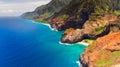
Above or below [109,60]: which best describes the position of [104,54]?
above

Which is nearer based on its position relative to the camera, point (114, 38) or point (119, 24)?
point (114, 38)

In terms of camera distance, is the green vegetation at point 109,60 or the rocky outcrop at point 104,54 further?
the rocky outcrop at point 104,54

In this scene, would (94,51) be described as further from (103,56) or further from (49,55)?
(49,55)

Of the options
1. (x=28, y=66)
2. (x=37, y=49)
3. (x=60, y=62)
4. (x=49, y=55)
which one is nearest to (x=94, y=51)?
(x=60, y=62)

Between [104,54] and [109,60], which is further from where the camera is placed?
[104,54]

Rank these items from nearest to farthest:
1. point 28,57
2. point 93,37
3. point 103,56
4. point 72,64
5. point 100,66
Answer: point 100,66, point 103,56, point 72,64, point 28,57, point 93,37

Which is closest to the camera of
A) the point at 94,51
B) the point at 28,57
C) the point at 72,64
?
the point at 94,51

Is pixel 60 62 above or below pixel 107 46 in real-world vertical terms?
below

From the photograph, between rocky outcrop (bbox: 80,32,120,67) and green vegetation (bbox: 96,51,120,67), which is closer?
green vegetation (bbox: 96,51,120,67)
